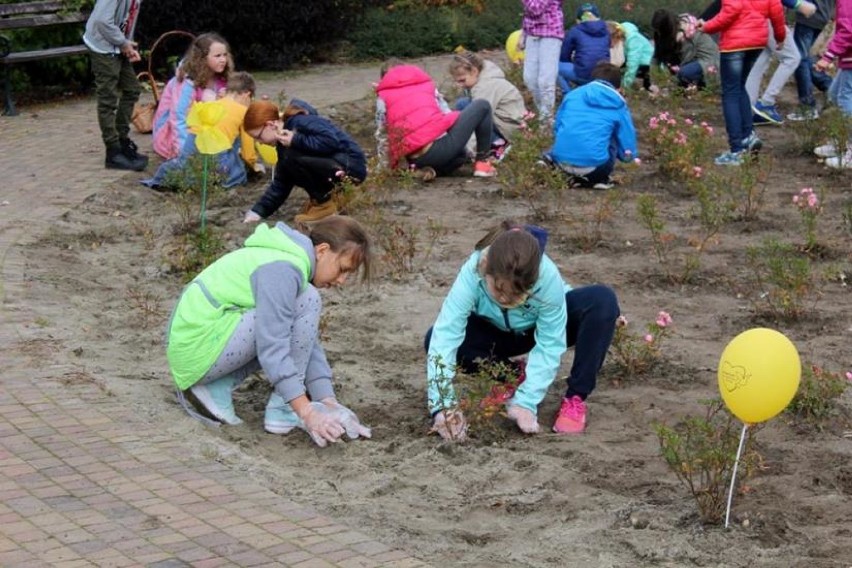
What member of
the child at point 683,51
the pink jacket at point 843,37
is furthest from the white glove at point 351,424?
the child at point 683,51

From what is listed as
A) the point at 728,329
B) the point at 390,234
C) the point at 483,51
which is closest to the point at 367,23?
the point at 483,51

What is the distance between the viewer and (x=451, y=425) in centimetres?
554

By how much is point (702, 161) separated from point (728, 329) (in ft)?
12.3

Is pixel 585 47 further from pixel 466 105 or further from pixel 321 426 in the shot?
pixel 321 426

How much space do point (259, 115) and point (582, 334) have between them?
3.56m

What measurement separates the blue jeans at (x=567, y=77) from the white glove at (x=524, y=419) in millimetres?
8408

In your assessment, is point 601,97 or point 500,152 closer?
point 601,97

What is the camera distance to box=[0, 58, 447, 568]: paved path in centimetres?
434

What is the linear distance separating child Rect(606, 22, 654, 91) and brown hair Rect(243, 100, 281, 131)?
638 centimetres

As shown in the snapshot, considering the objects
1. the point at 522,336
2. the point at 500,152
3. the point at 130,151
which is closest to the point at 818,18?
the point at 500,152

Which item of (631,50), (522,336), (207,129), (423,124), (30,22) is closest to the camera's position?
(522,336)

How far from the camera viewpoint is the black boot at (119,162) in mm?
10898

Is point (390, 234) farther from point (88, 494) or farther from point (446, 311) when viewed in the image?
point (88, 494)

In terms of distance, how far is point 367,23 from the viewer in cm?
1712
